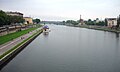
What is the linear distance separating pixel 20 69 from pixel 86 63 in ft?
15.5

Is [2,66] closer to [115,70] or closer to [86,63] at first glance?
[86,63]

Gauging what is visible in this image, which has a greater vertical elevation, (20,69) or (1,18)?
(1,18)

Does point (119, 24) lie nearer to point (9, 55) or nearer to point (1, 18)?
point (1, 18)

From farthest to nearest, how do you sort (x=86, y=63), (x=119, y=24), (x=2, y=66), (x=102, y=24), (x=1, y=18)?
(x=102, y=24)
(x=119, y=24)
(x=1, y=18)
(x=86, y=63)
(x=2, y=66)

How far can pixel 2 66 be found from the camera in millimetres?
12430

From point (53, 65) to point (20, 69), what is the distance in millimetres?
2306

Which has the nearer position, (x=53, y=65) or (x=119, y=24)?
(x=53, y=65)

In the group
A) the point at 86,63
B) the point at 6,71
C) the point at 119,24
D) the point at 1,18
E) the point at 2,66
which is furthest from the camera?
the point at 119,24

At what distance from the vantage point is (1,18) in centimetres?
3219

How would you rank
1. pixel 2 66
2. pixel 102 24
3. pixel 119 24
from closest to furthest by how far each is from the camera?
pixel 2 66
pixel 119 24
pixel 102 24

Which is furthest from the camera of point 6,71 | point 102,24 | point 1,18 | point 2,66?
point 102,24

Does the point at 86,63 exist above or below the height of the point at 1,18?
below

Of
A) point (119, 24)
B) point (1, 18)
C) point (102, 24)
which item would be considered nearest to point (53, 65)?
point (1, 18)

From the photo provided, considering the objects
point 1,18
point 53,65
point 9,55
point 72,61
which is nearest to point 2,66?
point 9,55
